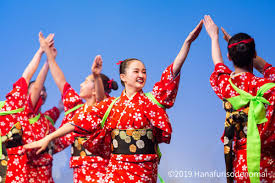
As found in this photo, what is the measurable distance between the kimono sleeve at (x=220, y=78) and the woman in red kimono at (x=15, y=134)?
5.46ft

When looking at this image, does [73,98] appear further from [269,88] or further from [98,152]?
[269,88]

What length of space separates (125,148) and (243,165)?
26.6 inches

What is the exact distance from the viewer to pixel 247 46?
2.29 metres

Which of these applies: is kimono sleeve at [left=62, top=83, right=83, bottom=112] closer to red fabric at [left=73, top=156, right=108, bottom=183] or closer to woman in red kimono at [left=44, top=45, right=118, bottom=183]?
woman in red kimono at [left=44, top=45, right=118, bottom=183]

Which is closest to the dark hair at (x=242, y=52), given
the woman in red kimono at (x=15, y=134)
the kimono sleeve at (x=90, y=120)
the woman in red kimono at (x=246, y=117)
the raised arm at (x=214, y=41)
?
the woman in red kimono at (x=246, y=117)

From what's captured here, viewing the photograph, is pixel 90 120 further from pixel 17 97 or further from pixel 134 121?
pixel 17 97

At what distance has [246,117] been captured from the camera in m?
2.25

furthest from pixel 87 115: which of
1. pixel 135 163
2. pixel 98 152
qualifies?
pixel 135 163

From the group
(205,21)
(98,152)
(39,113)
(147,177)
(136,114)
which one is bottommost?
(147,177)

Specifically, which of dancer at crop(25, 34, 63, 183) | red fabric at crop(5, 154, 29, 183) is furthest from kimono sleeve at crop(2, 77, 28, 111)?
red fabric at crop(5, 154, 29, 183)

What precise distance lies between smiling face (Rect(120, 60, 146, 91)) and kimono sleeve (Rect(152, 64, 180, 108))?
11 cm

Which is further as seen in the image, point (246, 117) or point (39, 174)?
point (39, 174)

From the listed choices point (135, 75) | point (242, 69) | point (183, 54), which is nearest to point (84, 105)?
point (135, 75)

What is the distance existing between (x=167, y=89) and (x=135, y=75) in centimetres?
22
